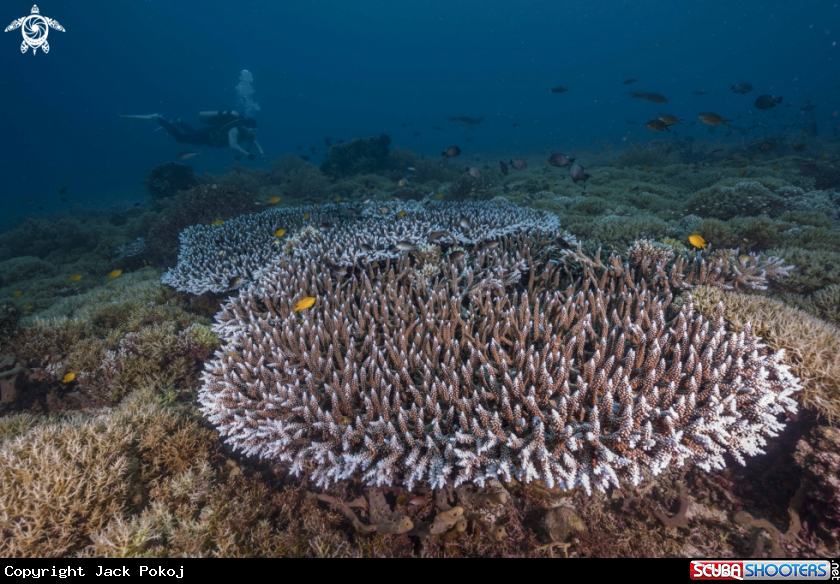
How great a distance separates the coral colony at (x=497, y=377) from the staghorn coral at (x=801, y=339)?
0.18 m

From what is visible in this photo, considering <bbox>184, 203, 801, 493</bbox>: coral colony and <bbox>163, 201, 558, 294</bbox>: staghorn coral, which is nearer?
<bbox>184, 203, 801, 493</bbox>: coral colony

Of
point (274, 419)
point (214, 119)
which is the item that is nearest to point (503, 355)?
point (274, 419)

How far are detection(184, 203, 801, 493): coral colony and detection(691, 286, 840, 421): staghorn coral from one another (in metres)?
0.18

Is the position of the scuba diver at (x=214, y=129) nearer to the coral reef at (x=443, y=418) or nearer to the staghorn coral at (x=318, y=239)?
the staghorn coral at (x=318, y=239)

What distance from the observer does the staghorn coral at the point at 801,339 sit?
9.36 ft

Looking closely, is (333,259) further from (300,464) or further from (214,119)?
(214,119)

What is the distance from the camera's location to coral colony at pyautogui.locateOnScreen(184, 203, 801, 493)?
250 centimetres

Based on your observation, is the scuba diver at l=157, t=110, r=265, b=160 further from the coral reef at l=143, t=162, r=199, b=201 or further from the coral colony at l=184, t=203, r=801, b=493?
the coral colony at l=184, t=203, r=801, b=493

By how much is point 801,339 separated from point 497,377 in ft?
9.74

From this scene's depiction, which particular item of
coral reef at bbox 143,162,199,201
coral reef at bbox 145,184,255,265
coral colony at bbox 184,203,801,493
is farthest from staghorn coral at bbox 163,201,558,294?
coral reef at bbox 143,162,199,201

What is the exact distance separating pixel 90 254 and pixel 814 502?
62.8 feet

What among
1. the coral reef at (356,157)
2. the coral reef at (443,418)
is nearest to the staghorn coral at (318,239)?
the coral reef at (443,418)

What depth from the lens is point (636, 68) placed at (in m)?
131

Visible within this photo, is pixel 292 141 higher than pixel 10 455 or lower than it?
higher
